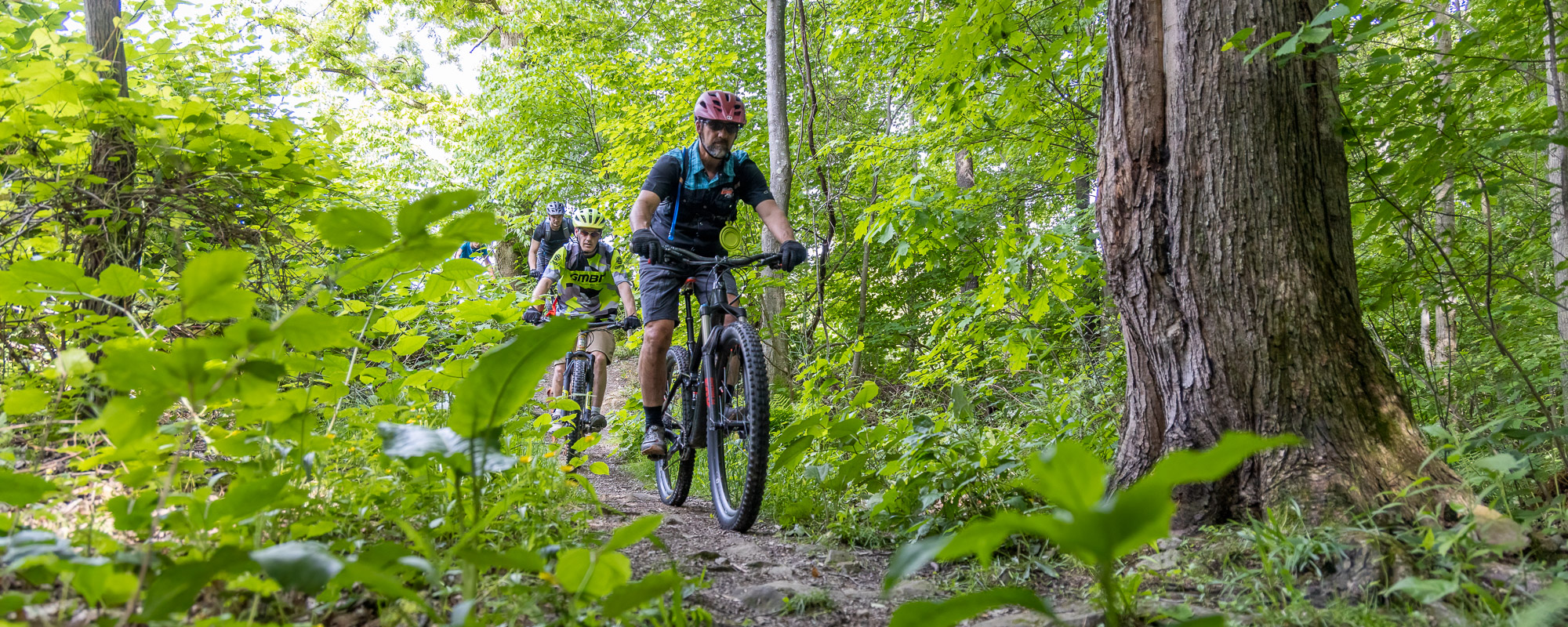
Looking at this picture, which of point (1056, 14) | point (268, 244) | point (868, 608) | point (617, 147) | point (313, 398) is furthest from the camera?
point (617, 147)

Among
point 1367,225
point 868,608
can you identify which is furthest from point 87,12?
point 1367,225

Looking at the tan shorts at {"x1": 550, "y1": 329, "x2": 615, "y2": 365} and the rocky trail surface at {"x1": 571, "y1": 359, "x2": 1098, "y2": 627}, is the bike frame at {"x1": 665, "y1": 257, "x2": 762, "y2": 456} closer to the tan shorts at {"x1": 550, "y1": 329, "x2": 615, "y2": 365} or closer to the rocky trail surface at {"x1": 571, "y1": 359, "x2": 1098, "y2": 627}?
the rocky trail surface at {"x1": 571, "y1": 359, "x2": 1098, "y2": 627}

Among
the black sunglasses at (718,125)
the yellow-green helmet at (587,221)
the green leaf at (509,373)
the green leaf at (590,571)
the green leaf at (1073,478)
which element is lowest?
the green leaf at (590,571)

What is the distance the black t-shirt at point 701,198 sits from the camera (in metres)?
3.84

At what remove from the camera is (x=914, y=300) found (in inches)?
405

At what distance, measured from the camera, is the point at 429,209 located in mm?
1353

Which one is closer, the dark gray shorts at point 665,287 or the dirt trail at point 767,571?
the dirt trail at point 767,571

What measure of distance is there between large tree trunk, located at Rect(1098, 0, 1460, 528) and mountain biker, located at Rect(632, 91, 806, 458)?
166cm

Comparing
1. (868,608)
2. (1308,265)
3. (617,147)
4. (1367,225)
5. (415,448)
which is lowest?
(868,608)

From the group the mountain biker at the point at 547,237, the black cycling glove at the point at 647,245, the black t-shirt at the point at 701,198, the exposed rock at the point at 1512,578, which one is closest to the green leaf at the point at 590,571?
the exposed rock at the point at 1512,578

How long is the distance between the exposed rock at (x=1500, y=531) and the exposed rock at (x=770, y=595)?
62.9 inches

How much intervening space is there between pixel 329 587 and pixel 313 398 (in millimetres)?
966

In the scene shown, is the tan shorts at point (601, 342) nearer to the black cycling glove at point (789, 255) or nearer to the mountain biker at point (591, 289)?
the mountain biker at point (591, 289)

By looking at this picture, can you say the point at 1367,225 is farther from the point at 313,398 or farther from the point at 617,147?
the point at 617,147
